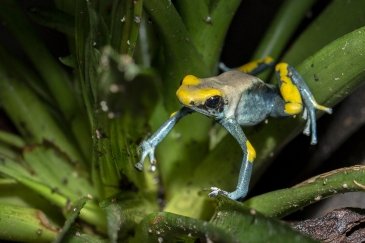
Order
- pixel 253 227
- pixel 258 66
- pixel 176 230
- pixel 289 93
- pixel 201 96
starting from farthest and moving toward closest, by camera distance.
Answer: pixel 258 66
pixel 289 93
pixel 201 96
pixel 176 230
pixel 253 227

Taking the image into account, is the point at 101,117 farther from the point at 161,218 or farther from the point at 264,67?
the point at 264,67

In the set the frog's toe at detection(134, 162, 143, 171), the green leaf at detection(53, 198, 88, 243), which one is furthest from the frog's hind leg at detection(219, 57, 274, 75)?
the green leaf at detection(53, 198, 88, 243)

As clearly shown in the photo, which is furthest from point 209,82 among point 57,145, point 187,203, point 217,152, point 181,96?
point 57,145

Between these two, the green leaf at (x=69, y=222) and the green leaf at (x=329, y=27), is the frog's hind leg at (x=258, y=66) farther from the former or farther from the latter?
the green leaf at (x=69, y=222)

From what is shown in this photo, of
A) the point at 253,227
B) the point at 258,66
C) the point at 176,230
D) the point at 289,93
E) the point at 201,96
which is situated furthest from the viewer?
the point at 258,66

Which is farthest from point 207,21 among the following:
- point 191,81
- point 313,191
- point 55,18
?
point 313,191

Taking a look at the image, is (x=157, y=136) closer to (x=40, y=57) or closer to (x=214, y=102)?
(x=214, y=102)

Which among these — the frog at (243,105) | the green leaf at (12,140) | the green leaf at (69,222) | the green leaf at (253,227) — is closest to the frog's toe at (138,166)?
the frog at (243,105)
